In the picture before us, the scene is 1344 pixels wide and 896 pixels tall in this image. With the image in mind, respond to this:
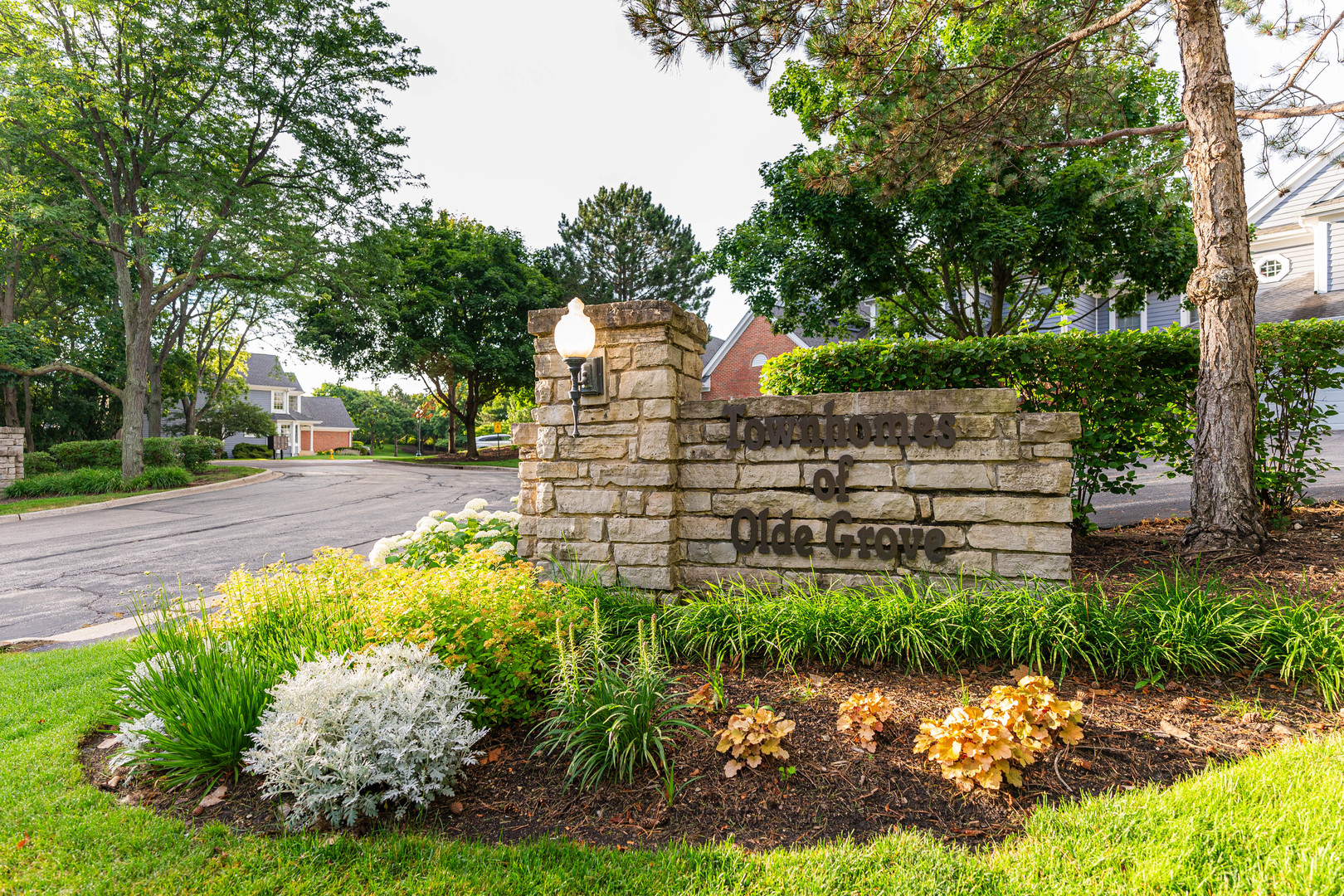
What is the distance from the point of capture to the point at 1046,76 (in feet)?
18.9

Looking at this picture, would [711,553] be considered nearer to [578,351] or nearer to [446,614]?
[578,351]

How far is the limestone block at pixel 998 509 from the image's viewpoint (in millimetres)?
3828

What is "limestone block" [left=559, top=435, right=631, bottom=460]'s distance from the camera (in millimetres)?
4535

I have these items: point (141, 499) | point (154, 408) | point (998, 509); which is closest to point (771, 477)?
point (998, 509)

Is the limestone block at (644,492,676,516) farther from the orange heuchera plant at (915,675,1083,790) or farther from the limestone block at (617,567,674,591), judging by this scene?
the orange heuchera plant at (915,675,1083,790)

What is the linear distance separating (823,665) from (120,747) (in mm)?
3641

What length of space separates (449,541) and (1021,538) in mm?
4215

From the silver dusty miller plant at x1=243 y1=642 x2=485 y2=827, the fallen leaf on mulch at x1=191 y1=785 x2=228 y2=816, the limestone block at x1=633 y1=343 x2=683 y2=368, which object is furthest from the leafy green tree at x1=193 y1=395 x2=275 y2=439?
the silver dusty miller plant at x1=243 y1=642 x2=485 y2=827

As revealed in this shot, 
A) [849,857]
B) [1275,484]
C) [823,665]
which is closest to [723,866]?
[849,857]

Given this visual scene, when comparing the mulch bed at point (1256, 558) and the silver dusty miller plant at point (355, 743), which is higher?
the mulch bed at point (1256, 558)

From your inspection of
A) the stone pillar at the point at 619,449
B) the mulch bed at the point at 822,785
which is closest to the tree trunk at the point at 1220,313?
the mulch bed at the point at 822,785

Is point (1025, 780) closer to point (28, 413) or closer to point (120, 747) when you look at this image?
point (120, 747)

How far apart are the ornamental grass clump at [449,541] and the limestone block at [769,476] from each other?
191cm

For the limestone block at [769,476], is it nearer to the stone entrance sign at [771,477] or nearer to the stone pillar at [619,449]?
the stone entrance sign at [771,477]
